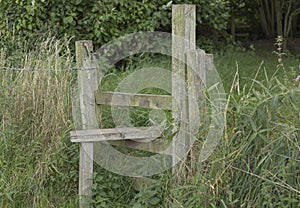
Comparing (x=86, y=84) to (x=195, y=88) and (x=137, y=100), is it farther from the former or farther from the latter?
(x=195, y=88)

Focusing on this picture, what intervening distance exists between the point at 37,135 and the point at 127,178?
954 millimetres

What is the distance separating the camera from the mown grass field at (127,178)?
3.23 m

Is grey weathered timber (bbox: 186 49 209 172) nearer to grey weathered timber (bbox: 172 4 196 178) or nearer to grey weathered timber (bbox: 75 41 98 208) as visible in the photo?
grey weathered timber (bbox: 172 4 196 178)

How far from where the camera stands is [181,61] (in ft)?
12.4

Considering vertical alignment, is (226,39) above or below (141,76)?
above

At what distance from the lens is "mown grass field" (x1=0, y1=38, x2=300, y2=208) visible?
10.6 ft

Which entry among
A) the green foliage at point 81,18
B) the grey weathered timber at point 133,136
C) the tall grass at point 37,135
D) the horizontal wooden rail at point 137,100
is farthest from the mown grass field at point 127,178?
the green foliage at point 81,18

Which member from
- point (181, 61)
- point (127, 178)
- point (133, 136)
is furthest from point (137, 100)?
point (127, 178)

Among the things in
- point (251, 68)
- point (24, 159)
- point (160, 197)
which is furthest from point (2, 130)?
point (251, 68)

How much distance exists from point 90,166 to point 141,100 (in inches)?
25.4

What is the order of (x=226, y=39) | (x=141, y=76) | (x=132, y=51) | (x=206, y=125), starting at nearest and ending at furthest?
(x=206, y=125)
(x=141, y=76)
(x=132, y=51)
(x=226, y=39)

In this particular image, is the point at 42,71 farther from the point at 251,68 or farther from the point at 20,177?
the point at 251,68

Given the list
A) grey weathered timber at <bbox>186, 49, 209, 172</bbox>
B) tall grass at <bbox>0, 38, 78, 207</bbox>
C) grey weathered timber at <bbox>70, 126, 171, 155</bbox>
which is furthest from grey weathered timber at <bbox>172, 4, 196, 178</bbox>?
tall grass at <bbox>0, 38, 78, 207</bbox>

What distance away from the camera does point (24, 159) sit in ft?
15.0
